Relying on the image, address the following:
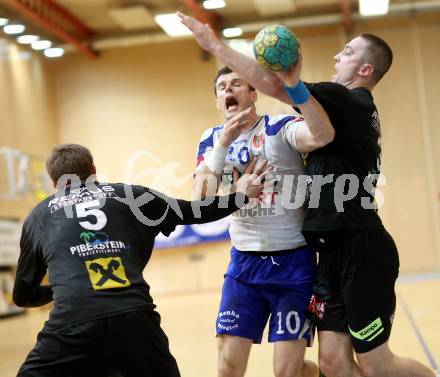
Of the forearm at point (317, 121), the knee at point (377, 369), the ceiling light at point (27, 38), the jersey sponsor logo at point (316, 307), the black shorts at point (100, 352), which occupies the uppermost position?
the ceiling light at point (27, 38)

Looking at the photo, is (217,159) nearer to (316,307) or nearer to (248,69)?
(248,69)

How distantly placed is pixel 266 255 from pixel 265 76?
132cm

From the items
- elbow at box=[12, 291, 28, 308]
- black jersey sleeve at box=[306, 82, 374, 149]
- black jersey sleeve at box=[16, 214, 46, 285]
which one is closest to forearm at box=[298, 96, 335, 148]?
black jersey sleeve at box=[306, 82, 374, 149]

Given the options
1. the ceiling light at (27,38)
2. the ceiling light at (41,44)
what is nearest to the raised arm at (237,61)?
the ceiling light at (27,38)

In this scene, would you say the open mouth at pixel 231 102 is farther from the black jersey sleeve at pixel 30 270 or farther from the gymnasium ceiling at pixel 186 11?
the gymnasium ceiling at pixel 186 11

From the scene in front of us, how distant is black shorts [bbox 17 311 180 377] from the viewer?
336 cm

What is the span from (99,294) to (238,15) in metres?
15.9

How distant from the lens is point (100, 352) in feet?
11.1

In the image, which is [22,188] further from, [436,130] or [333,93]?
[333,93]

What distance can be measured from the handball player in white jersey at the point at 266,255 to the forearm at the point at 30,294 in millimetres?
1096

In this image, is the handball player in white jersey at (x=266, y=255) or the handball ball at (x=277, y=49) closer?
the handball ball at (x=277, y=49)

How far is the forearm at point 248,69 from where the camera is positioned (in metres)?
3.49

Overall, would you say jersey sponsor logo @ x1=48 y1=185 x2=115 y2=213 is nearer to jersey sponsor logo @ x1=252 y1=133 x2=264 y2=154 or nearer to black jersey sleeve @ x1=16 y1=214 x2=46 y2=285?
black jersey sleeve @ x1=16 y1=214 x2=46 y2=285

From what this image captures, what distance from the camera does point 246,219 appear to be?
453 cm
